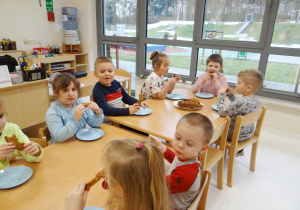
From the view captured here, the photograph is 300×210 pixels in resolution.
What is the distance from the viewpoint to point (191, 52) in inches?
156

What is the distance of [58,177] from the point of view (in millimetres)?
1151

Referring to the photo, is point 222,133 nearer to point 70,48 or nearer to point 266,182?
point 266,182

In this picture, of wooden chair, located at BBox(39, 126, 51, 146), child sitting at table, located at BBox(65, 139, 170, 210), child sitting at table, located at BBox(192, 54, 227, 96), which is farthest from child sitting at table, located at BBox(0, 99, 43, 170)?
child sitting at table, located at BBox(192, 54, 227, 96)

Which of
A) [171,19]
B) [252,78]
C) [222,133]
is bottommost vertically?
[222,133]

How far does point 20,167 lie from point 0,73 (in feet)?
4.68

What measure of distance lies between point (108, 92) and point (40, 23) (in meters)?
3.32

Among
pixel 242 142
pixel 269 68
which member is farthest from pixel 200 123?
pixel 269 68

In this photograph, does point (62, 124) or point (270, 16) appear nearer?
point (62, 124)

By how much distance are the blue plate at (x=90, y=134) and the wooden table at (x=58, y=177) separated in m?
0.03

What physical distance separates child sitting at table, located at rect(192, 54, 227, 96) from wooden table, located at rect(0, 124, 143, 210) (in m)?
1.66

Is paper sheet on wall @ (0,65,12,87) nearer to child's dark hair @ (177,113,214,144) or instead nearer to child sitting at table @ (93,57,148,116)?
child sitting at table @ (93,57,148,116)

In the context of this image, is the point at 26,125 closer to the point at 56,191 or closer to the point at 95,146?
the point at 95,146

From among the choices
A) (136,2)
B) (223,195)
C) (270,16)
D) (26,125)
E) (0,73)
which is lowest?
(223,195)

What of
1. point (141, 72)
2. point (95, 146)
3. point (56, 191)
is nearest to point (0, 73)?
point (95, 146)
